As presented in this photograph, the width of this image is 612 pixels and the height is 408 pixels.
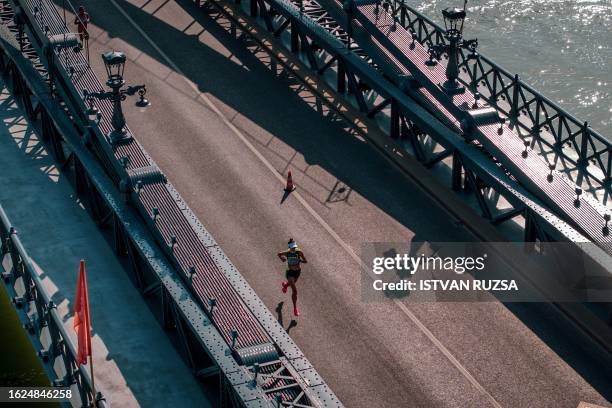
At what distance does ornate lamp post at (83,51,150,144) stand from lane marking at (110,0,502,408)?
5.71 meters

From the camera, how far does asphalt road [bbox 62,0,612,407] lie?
116 ft

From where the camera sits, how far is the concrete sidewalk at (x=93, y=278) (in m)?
34.6

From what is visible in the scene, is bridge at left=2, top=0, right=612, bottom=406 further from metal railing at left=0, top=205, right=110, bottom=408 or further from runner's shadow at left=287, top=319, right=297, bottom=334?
metal railing at left=0, top=205, right=110, bottom=408

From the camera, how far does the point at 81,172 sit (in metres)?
42.5

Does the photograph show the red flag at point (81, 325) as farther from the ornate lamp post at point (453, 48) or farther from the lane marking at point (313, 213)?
the ornate lamp post at point (453, 48)

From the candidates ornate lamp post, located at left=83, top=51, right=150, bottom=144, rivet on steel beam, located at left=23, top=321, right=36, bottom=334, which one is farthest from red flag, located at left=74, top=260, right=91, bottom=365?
ornate lamp post, located at left=83, top=51, right=150, bottom=144

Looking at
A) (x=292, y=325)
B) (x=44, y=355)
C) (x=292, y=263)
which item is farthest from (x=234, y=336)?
(x=44, y=355)

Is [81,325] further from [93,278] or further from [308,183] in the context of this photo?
[308,183]

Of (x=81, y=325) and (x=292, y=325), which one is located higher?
(x=292, y=325)

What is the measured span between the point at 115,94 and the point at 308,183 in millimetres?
7811

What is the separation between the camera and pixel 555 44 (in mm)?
63719

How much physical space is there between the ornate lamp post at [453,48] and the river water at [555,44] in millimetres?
14526

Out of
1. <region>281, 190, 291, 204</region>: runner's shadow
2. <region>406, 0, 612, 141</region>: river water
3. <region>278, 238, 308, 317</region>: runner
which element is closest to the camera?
<region>278, 238, 308, 317</region>: runner

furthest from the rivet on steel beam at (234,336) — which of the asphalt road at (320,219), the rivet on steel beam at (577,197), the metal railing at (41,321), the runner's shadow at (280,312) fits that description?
the rivet on steel beam at (577,197)
